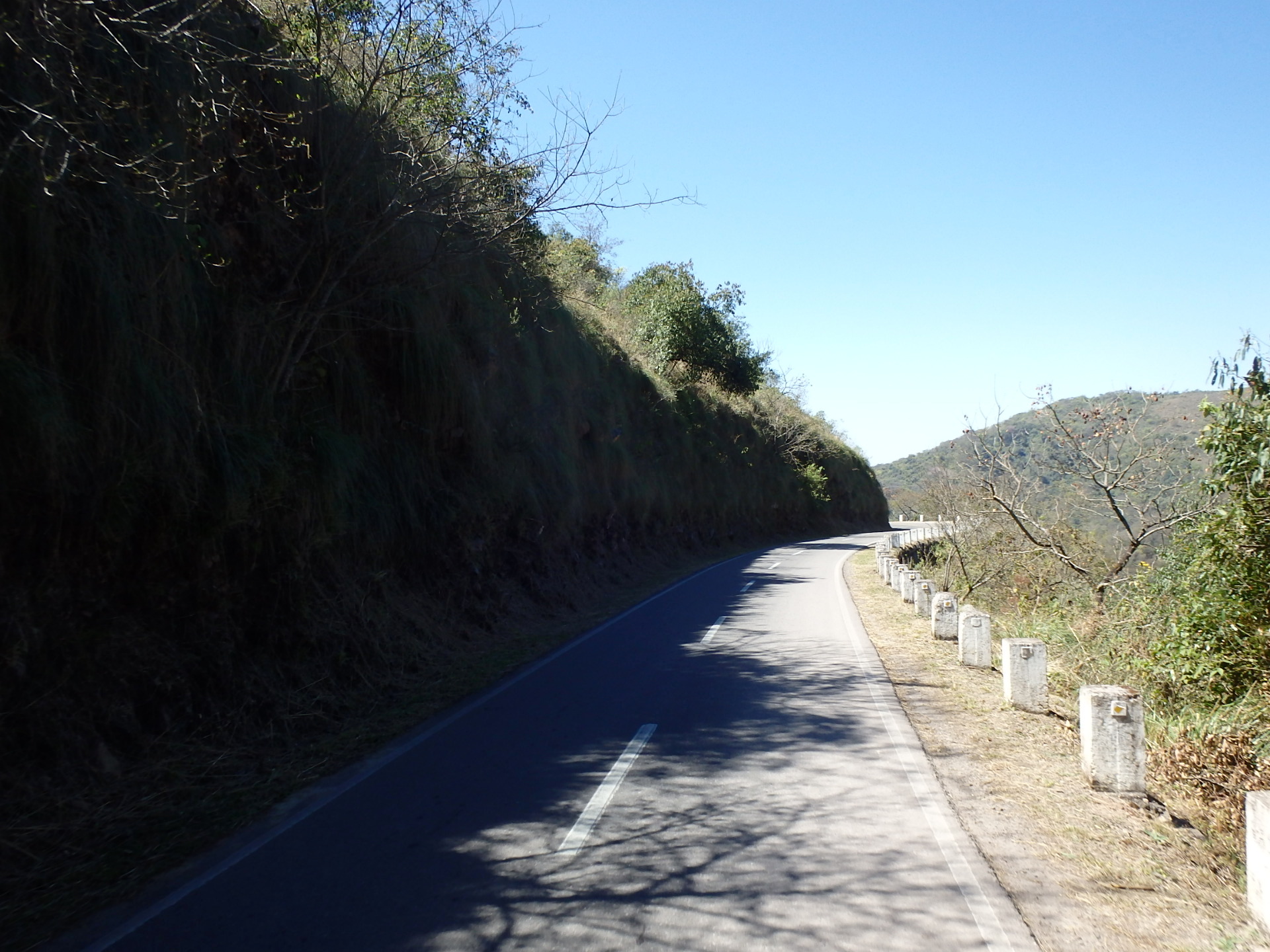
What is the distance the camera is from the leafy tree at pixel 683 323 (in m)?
40.3

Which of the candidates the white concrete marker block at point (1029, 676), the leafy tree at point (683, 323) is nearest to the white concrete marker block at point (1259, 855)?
the white concrete marker block at point (1029, 676)

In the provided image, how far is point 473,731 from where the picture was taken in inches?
301

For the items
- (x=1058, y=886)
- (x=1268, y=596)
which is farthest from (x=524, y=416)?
(x=1058, y=886)

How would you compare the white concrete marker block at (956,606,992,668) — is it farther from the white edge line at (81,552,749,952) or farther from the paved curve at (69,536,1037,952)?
the white edge line at (81,552,749,952)

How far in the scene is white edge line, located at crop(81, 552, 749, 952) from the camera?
4219 millimetres

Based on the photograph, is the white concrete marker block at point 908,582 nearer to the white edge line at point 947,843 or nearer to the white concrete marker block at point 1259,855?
the white edge line at point 947,843

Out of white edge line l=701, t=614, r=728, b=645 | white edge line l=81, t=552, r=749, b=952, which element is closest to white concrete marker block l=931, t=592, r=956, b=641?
white edge line l=701, t=614, r=728, b=645

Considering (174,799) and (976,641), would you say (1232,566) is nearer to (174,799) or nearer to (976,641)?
(976,641)

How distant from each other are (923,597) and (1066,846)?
10.3 m

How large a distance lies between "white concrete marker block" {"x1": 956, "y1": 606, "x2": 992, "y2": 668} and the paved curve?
80.2 inches

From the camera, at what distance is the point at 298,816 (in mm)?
5672

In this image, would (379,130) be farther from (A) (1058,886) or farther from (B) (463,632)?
(A) (1058,886)

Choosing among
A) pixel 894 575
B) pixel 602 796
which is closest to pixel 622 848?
pixel 602 796

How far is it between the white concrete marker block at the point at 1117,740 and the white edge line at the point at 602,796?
318cm
